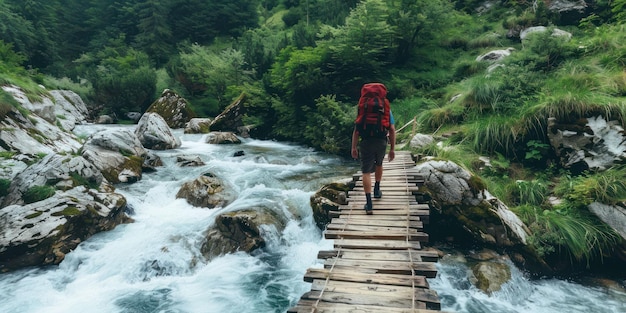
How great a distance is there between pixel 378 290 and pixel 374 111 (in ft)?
8.85

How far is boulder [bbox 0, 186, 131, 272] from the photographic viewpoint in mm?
6195

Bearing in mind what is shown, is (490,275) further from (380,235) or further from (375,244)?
(375,244)

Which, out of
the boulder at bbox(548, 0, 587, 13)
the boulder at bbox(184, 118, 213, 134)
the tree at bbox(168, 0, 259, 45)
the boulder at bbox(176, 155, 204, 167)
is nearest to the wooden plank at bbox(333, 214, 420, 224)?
the boulder at bbox(176, 155, 204, 167)

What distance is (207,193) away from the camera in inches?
352

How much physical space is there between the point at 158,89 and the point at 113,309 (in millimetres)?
23974

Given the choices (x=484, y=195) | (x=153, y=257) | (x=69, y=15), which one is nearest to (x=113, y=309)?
(x=153, y=257)

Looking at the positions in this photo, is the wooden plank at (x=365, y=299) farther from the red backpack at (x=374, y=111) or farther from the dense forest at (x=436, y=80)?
the dense forest at (x=436, y=80)

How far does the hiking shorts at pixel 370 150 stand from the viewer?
5578mm

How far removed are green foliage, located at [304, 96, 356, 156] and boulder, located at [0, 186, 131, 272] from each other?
Answer: 8.07 m

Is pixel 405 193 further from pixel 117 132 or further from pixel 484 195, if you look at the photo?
pixel 117 132

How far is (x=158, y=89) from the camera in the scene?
86.3ft

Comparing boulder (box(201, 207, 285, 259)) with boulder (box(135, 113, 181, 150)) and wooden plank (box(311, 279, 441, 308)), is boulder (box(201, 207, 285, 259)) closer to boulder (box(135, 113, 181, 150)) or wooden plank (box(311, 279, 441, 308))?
wooden plank (box(311, 279, 441, 308))

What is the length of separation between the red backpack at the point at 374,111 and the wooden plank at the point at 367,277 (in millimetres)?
2239

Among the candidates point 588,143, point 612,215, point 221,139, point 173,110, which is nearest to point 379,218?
point 612,215
